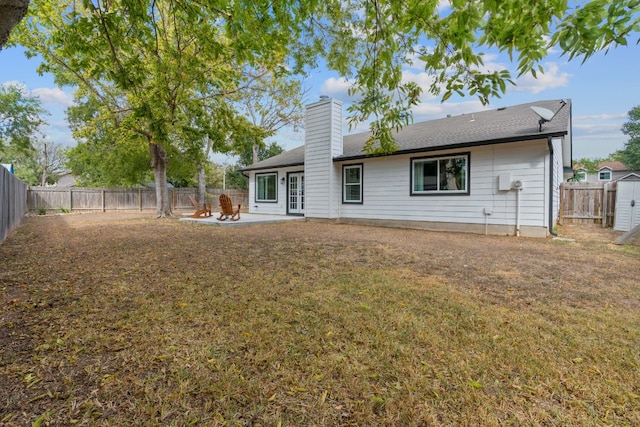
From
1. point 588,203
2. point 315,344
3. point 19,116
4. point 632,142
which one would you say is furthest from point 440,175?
point 632,142

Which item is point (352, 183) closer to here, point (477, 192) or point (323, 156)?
point (323, 156)

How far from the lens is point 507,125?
28.9 ft

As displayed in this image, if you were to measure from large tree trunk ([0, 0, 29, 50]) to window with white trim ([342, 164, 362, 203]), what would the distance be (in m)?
9.74

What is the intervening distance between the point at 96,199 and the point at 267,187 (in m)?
11.2

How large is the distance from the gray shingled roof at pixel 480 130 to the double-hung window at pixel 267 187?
5.40ft

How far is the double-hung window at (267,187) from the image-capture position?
1425cm

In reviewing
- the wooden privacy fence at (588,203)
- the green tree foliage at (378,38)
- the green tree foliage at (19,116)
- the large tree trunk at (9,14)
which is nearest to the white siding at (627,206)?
the wooden privacy fence at (588,203)

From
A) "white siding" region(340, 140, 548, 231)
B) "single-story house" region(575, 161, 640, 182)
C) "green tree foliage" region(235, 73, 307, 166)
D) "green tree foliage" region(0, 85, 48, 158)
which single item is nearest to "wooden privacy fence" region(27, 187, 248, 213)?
"green tree foliage" region(0, 85, 48, 158)

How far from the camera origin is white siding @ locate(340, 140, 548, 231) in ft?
25.3

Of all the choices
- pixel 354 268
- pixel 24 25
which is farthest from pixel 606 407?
pixel 24 25

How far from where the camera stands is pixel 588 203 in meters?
10.7

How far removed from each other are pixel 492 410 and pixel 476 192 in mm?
7903

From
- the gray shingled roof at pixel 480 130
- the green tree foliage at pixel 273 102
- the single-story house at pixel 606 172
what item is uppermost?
the green tree foliage at pixel 273 102

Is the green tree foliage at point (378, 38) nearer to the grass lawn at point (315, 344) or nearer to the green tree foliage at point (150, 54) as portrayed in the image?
the green tree foliage at point (150, 54)
